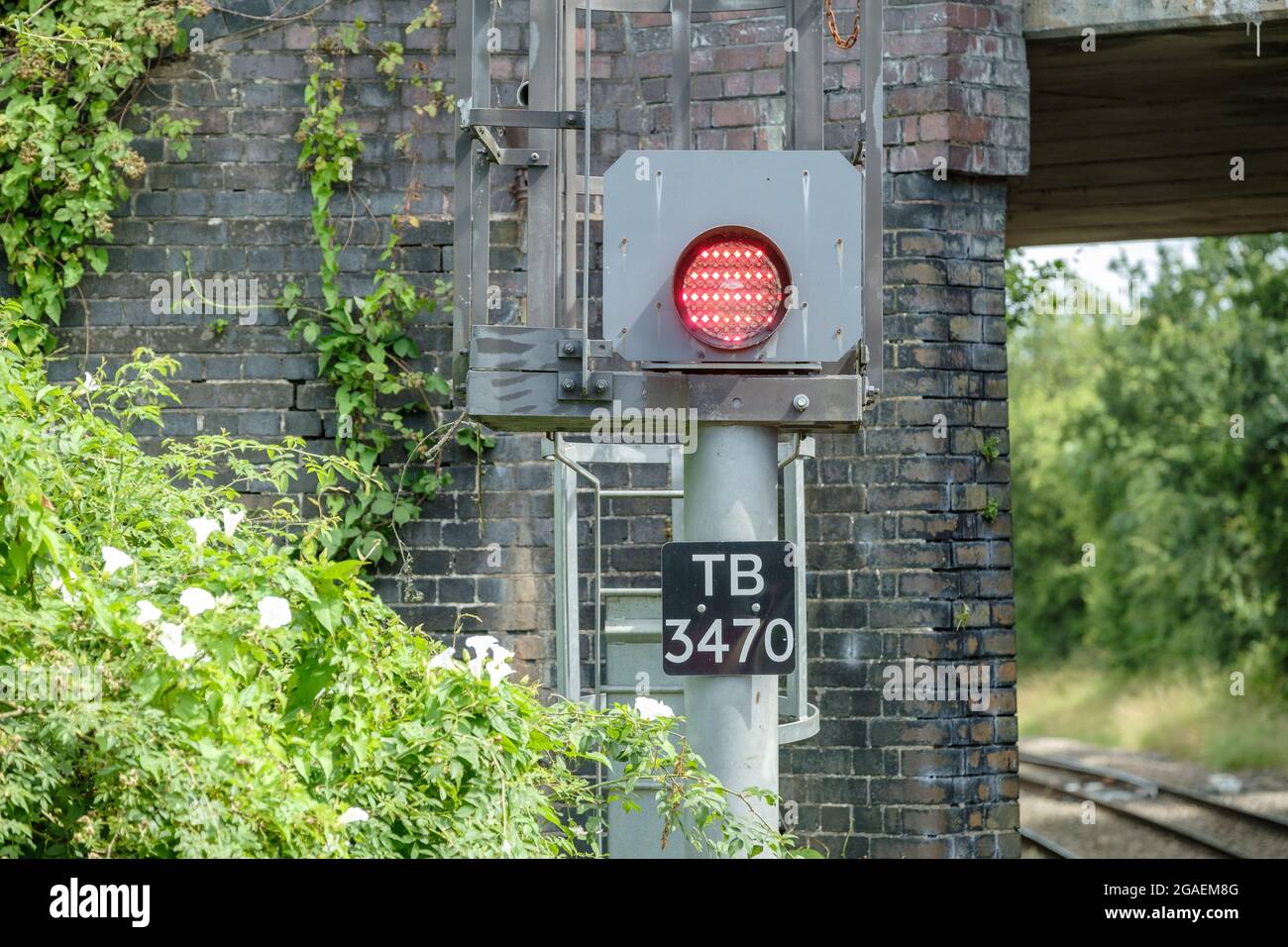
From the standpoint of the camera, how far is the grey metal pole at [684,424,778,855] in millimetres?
3543

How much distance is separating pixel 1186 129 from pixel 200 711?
7.70 m

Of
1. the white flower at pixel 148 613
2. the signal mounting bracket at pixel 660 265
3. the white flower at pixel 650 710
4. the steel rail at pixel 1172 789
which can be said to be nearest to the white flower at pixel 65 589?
the white flower at pixel 148 613

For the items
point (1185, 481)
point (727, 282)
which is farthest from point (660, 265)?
point (1185, 481)

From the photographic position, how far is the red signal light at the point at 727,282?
3.46 metres

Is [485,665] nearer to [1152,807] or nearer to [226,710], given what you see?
[226,710]

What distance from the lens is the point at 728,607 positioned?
11.4 feet

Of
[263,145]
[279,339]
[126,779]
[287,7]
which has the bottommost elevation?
[126,779]

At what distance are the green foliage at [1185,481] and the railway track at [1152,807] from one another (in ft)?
10.4

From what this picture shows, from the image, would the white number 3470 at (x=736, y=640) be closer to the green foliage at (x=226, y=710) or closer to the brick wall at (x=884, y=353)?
the green foliage at (x=226, y=710)

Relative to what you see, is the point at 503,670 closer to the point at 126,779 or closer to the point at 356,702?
the point at 356,702
